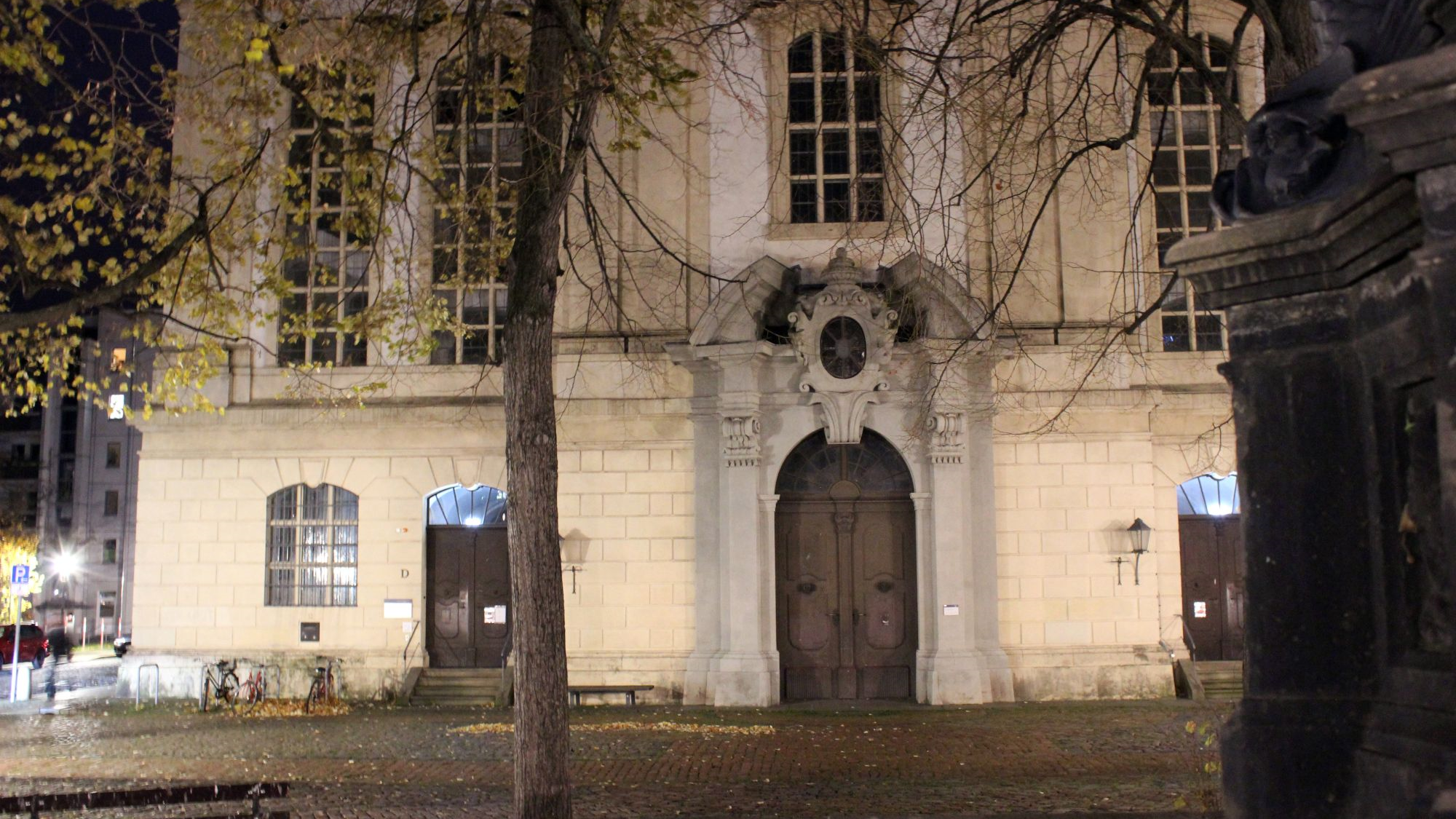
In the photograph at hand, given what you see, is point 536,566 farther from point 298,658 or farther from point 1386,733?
point 298,658

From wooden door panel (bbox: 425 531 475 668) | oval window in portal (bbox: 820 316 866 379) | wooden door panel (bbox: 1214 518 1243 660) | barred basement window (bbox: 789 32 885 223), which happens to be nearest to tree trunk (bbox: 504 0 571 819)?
oval window in portal (bbox: 820 316 866 379)

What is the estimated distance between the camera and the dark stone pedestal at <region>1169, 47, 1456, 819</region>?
3.79 meters

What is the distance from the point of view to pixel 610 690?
66.8 ft

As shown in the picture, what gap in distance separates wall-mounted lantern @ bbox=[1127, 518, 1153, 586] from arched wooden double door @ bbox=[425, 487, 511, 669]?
10.1 meters

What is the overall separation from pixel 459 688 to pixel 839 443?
7.25 m

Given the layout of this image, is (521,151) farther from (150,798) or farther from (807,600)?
(807,600)

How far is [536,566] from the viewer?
31.9ft

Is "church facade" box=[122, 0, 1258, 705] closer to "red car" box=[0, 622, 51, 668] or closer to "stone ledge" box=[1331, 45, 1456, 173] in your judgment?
"red car" box=[0, 622, 51, 668]

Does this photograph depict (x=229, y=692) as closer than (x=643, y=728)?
No

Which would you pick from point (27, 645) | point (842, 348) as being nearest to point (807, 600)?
point (842, 348)

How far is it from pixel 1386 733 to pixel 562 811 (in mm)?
6413

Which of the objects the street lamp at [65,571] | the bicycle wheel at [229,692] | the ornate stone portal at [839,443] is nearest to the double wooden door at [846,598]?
the ornate stone portal at [839,443]

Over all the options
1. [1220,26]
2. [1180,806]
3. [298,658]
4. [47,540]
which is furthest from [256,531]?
[47,540]

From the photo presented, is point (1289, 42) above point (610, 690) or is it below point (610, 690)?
above
